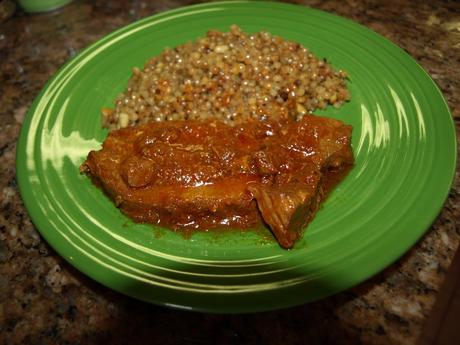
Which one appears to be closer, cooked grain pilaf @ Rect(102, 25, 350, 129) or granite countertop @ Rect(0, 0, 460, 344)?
granite countertop @ Rect(0, 0, 460, 344)

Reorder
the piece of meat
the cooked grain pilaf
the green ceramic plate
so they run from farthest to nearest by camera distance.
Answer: the cooked grain pilaf < the piece of meat < the green ceramic plate

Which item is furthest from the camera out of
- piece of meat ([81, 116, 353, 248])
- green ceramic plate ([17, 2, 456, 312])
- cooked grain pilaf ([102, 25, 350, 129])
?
cooked grain pilaf ([102, 25, 350, 129])

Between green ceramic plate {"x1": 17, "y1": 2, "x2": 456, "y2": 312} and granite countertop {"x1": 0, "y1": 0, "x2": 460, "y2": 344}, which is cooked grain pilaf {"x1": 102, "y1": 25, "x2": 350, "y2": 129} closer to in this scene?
green ceramic plate {"x1": 17, "y1": 2, "x2": 456, "y2": 312}

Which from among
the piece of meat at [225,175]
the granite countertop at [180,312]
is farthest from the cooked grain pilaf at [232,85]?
the granite countertop at [180,312]

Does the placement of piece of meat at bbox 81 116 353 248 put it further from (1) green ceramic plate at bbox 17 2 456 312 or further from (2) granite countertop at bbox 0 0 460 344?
(2) granite countertop at bbox 0 0 460 344

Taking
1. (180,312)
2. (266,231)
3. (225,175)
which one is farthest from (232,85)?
(180,312)

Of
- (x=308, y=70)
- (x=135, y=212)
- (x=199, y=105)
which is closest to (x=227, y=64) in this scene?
(x=199, y=105)

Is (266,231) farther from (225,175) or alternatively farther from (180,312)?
(180,312)

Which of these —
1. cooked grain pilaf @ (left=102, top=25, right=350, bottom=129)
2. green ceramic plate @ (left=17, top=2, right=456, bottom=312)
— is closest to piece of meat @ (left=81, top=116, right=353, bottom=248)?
green ceramic plate @ (left=17, top=2, right=456, bottom=312)
